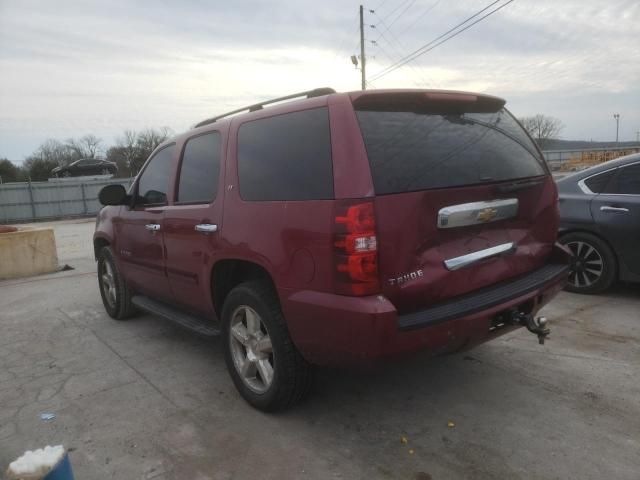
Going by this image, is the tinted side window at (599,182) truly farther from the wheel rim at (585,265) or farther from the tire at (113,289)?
the tire at (113,289)

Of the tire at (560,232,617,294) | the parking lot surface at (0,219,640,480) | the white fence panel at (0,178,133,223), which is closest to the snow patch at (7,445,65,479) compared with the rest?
the parking lot surface at (0,219,640,480)

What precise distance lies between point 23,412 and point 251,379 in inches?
62.0

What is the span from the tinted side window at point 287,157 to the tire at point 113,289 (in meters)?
2.61

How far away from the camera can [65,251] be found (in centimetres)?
1175

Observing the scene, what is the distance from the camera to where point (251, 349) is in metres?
3.15

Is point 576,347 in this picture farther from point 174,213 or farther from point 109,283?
point 109,283

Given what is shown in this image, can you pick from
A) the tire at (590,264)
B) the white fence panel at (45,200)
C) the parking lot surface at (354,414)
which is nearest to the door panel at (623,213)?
the tire at (590,264)

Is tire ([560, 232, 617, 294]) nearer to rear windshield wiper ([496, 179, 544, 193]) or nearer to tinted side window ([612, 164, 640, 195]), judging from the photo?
tinted side window ([612, 164, 640, 195])

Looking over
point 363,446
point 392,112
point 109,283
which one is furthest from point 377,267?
point 109,283

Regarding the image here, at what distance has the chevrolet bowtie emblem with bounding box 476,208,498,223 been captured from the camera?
2.75 metres

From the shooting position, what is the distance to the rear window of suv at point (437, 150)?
8.27 ft

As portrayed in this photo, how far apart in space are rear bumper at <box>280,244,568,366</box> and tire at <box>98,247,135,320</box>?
10.1 feet

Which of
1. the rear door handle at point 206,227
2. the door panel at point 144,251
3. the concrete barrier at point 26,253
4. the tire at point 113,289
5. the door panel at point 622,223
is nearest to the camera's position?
the rear door handle at point 206,227

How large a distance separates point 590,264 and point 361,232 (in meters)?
4.00
